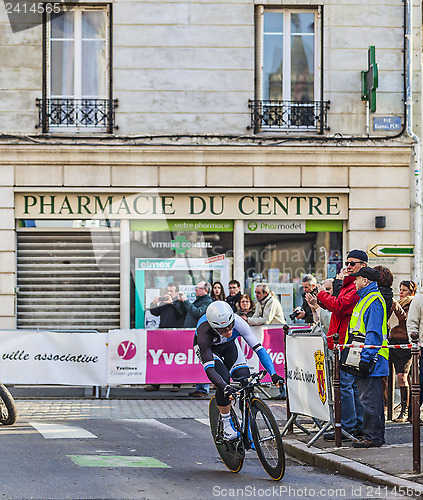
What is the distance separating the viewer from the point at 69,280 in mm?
18250

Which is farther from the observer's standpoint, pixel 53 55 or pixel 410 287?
pixel 53 55

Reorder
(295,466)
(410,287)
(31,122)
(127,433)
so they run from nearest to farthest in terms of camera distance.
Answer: (295,466), (127,433), (410,287), (31,122)

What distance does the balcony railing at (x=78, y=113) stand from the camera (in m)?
17.9

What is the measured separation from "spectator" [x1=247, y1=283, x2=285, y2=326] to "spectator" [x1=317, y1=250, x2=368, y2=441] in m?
5.11

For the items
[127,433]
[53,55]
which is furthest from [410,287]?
[53,55]

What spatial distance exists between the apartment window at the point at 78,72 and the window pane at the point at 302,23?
344 cm

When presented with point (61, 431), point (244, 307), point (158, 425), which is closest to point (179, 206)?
point (244, 307)

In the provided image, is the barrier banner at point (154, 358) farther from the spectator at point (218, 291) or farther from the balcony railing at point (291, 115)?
the balcony railing at point (291, 115)

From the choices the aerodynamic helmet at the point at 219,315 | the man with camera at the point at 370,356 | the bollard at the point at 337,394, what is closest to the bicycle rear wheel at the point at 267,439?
the aerodynamic helmet at the point at 219,315

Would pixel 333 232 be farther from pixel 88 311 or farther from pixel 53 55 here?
pixel 53 55

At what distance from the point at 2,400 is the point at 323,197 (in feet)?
28.5

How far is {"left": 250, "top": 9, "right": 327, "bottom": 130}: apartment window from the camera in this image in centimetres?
1819

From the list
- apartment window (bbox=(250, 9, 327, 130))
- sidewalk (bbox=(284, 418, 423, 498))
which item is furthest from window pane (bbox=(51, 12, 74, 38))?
sidewalk (bbox=(284, 418, 423, 498))

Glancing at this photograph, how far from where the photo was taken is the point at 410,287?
1308cm
